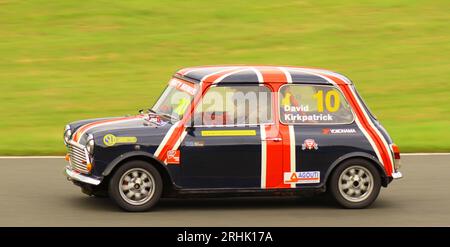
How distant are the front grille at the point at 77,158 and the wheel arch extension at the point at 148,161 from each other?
1.09 ft

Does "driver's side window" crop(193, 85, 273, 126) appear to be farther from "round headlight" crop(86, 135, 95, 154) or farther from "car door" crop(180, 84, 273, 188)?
"round headlight" crop(86, 135, 95, 154)

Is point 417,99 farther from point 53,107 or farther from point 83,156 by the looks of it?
point 83,156

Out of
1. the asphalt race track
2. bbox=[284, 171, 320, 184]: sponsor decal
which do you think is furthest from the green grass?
bbox=[284, 171, 320, 184]: sponsor decal

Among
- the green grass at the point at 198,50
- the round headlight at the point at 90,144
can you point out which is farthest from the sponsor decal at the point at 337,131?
the green grass at the point at 198,50

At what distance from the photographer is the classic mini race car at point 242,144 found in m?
11.0

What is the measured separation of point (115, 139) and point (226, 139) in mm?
1208

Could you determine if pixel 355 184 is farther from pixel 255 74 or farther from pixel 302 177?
pixel 255 74

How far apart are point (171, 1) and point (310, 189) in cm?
1854

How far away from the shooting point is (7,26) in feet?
88.7

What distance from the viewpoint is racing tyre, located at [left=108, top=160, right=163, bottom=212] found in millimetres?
10930

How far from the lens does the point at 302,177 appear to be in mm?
11312

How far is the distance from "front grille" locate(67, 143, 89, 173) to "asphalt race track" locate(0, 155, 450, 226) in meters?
0.44

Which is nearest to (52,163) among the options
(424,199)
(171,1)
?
(424,199)

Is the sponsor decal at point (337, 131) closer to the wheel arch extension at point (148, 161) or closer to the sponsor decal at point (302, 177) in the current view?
the sponsor decal at point (302, 177)
